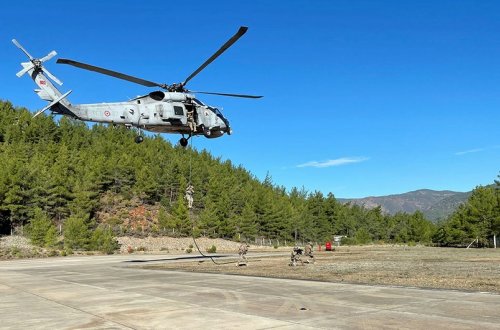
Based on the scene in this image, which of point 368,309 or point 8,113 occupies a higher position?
point 8,113

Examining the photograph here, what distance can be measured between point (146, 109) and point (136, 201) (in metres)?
93.2

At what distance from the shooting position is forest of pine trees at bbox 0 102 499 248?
76562mm

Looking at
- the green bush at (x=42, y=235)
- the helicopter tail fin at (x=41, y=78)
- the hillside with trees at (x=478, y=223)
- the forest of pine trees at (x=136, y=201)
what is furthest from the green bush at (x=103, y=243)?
the hillside with trees at (x=478, y=223)

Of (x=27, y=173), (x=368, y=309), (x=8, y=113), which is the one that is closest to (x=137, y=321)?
(x=368, y=309)

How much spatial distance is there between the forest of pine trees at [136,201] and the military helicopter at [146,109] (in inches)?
1629

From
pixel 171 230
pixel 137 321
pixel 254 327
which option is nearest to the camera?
pixel 254 327

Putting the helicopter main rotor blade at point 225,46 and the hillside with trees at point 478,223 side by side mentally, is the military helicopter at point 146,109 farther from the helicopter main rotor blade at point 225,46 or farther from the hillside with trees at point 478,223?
the hillside with trees at point 478,223

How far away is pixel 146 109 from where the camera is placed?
25188 mm

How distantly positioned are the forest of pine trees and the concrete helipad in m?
51.8

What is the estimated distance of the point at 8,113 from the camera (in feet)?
508

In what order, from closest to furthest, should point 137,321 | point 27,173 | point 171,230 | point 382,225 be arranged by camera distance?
1. point 137,321
2. point 27,173
3. point 171,230
4. point 382,225

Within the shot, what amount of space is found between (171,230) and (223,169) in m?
61.0

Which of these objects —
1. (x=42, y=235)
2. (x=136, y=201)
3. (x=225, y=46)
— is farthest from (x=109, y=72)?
(x=136, y=201)

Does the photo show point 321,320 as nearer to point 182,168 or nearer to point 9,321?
point 9,321
